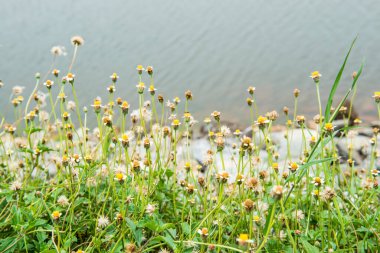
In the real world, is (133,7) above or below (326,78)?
above

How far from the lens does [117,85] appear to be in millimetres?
6887

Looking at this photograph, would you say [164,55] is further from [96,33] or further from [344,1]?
[344,1]

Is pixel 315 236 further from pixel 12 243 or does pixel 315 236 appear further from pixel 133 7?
pixel 133 7

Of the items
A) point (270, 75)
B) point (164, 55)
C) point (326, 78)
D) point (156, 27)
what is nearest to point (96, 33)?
point (156, 27)

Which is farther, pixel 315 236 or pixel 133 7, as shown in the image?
pixel 133 7

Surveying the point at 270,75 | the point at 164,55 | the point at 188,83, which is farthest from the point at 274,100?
the point at 164,55

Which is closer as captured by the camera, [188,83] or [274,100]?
[274,100]

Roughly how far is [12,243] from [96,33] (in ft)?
24.3

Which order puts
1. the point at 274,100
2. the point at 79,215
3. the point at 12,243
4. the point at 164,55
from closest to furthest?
the point at 12,243, the point at 79,215, the point at 274,100, the point at 164,55

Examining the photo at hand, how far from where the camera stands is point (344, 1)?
884cm

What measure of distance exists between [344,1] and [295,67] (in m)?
2.80

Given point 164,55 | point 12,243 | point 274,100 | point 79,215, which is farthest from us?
point 164,55

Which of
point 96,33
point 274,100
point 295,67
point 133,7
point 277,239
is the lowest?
point 277,239

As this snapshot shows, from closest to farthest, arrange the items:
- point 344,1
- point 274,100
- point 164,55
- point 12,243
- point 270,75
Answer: point 12,243 < point 274,100 < point 270,75 < point 164,55 < point 344,1
